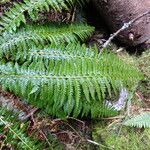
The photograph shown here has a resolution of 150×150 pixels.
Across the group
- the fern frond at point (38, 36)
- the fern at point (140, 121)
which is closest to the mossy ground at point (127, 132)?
the fern at point (140, 121)

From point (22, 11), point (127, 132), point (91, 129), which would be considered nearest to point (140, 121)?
point (127, 132)

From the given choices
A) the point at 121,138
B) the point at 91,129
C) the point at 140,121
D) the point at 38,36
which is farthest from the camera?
the point at 38,36

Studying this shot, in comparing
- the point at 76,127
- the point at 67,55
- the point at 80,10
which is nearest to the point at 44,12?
the point at 80,10

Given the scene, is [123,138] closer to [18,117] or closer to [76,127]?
[76,127]

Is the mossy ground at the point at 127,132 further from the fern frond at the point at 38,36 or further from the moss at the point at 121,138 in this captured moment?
the fern frond at the point at 38,36

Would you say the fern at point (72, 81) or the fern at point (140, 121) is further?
the fern at point (72, 81)

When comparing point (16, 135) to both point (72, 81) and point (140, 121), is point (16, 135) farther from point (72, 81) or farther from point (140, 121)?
point (140, 121)

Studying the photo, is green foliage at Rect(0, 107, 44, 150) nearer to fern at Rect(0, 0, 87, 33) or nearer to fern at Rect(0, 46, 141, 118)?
fern at Rect(0, 46, 141, 118)

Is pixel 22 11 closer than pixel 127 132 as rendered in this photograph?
Result: No
